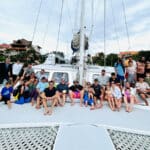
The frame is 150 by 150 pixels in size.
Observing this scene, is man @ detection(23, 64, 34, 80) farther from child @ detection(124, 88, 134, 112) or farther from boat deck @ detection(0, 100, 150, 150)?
child @ detection(124, 88, 134, 112)

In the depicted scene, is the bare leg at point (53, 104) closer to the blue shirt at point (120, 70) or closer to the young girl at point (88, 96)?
the young girl at point (88, 96)

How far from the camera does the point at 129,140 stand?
12.4 feet

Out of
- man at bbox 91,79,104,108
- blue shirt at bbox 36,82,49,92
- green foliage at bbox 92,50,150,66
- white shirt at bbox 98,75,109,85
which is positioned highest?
green foliage at bbox 92,50,150,66

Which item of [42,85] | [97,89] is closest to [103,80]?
[97,89]

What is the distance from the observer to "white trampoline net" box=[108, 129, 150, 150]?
3.52 meters

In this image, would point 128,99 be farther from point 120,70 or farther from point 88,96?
point 120,70

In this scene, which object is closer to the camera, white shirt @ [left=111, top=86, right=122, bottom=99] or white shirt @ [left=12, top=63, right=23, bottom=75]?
white shirt @ [left=111, top=86, right=122, bottom=99]

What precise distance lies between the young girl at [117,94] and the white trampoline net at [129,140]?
1.96 metres

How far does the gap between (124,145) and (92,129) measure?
0.60 m

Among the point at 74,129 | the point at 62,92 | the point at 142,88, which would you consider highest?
the point at 142,88

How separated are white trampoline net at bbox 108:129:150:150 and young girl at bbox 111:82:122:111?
6.42 ft

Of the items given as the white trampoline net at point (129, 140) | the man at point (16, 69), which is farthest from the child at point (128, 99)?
the man at point (16, 69)

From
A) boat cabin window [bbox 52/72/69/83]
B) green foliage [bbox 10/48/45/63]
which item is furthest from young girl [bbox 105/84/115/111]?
green foliage [bbox 10/48/45/63]

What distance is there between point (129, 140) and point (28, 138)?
153cm
